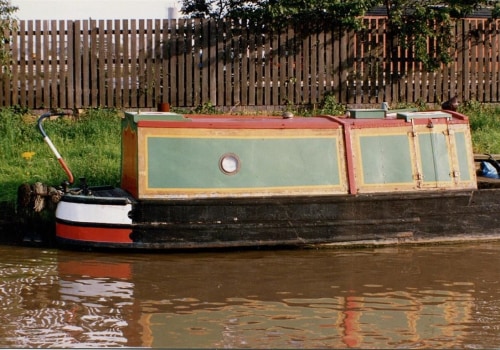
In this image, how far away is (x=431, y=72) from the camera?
18.5 meters

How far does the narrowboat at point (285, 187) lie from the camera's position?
11.5 meters

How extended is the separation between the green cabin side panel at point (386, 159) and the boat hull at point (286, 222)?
0.31 metres

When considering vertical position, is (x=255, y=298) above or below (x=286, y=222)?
below

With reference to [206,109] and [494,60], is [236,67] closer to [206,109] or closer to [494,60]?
[206,109]

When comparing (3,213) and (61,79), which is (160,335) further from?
(61,79)

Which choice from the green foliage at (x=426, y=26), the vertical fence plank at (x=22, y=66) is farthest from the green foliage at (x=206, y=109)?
the green foliage at (x=426, y=26)

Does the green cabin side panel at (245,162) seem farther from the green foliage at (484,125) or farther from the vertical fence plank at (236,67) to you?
the vertical fence plank at (236,67)

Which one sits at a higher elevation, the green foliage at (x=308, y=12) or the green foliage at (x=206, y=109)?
the green foliage at (x=308, y=12)

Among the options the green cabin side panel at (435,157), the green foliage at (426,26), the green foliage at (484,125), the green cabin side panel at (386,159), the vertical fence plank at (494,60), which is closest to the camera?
the green cabin side panel at (386,159)

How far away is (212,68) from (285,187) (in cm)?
632

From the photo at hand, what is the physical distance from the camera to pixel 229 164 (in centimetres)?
1187

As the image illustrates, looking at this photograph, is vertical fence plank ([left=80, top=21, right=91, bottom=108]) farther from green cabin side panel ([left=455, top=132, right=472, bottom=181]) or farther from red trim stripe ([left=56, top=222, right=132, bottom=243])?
green cabin side panel ([left=455, top=132, right=472, bottom=181])

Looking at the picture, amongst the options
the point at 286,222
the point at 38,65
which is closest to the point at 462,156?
the point at 286,222

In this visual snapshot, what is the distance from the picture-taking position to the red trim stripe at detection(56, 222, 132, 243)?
11.5m
